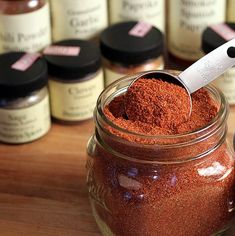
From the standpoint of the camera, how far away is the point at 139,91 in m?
0.55

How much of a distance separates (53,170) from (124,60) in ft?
0.49

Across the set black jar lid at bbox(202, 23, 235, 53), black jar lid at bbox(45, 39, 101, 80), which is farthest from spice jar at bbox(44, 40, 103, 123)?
black jar lid at bbox(202, 23, 235, 53)

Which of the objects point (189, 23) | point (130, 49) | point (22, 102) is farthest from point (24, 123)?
point (189, 23)

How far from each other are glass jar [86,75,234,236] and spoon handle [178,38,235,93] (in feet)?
0.06

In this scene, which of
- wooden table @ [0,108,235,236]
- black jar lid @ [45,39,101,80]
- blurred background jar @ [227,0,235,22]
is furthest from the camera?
blurred background jar @ [227,0,235,22]

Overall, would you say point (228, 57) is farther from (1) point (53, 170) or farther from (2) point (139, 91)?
(1) point (53, 170)

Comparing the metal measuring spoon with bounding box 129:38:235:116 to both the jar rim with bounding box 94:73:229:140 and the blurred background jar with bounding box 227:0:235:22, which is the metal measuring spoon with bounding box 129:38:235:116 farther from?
the blurred background jar with bounding box 227:0:235:22

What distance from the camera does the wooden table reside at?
2.06ft

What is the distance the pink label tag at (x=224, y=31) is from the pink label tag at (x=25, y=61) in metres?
0.21

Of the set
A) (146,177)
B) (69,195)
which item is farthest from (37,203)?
(146,177)

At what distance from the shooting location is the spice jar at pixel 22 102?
70 centimetres

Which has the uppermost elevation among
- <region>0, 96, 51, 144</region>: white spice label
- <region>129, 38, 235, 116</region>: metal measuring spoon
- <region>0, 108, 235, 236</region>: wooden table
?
<region>129, 38, 235, 116</region>: metal measuring spoon

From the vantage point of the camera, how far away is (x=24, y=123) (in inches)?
28.7

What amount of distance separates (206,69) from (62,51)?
25cm
